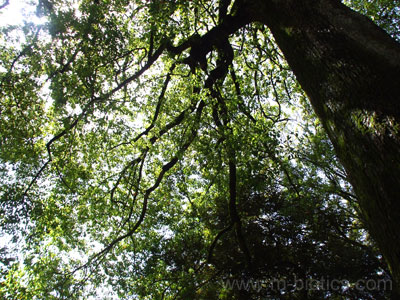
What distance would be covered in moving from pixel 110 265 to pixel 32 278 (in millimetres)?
2559

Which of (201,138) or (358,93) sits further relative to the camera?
(201,138)

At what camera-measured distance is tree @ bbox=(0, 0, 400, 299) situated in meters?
1.83

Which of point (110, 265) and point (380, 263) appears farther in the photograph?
point (380, 263)

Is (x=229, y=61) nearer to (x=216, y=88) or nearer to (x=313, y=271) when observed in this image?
(x=216, y=88)

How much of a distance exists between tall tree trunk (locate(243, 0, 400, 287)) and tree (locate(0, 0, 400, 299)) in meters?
0.01

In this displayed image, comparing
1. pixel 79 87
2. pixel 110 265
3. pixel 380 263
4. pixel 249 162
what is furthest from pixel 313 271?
pixel 79 87

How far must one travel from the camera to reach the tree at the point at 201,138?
1832 millimetres

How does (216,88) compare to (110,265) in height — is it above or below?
above

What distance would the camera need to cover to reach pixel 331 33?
223 centimetres

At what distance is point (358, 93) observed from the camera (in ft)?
5.69

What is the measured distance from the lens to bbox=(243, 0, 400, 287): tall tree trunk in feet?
4.68

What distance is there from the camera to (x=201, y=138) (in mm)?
8141

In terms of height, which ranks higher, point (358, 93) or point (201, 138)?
point (201, 138)

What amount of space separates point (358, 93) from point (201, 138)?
649cm
